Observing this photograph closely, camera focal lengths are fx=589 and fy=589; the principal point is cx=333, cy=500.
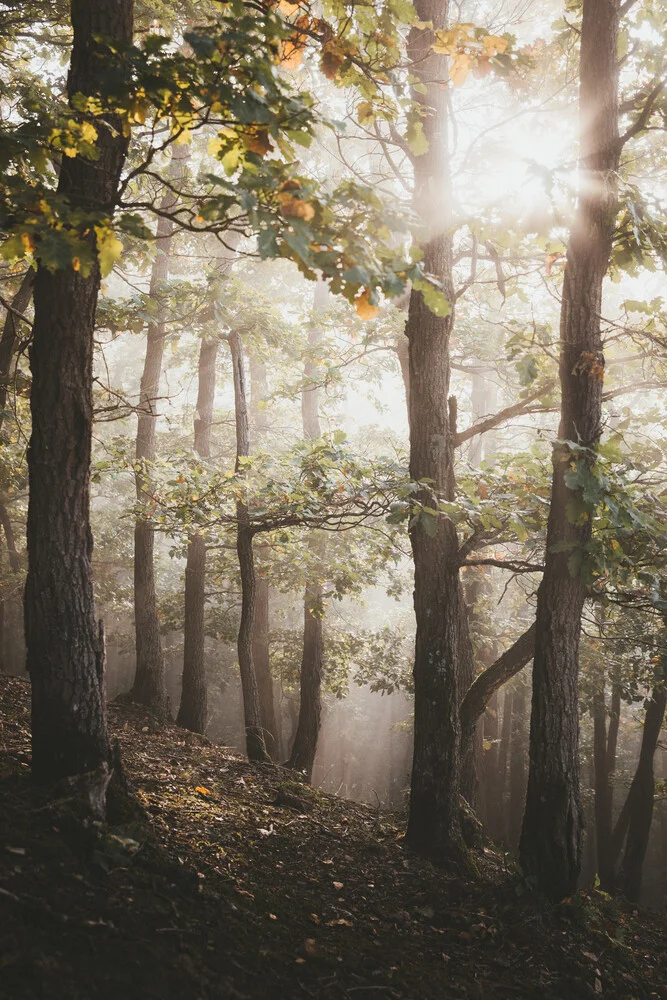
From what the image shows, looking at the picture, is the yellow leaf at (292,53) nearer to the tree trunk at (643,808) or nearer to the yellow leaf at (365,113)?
the yellow leaf at (365,113)

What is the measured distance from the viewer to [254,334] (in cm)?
960

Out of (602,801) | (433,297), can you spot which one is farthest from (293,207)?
(602,801)

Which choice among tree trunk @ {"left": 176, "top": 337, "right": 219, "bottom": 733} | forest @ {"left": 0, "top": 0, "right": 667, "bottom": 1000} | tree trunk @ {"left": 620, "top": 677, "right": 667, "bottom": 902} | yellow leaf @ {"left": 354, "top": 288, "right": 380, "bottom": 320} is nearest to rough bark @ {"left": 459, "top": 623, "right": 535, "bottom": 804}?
forest @ {"left": 0, "top": 0, "right": 667, "bottom": 1000}

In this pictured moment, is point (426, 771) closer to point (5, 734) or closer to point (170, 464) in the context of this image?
point (5, 734)

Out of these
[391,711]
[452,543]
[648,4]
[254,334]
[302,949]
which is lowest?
[391,711]

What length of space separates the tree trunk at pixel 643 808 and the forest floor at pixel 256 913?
5.29 m

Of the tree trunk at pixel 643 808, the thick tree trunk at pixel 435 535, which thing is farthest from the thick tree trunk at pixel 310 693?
the tree trunk at pixel 643 808

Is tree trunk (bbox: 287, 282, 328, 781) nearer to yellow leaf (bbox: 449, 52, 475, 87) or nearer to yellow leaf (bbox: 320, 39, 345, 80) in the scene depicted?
yellow leaf (bbox: 449, 52, 475, 87)

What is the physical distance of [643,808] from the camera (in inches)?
423

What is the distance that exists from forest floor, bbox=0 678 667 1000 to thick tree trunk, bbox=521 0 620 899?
1.57ft

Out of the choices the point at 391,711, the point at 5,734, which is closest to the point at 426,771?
the point at 5,734

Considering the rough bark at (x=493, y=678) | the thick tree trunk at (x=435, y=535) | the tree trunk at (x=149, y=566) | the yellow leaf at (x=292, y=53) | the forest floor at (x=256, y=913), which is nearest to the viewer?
the forest floor at (x=256, y=913)

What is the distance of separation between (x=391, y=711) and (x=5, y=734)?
30.5 metres

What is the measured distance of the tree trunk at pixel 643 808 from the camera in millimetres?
10727
